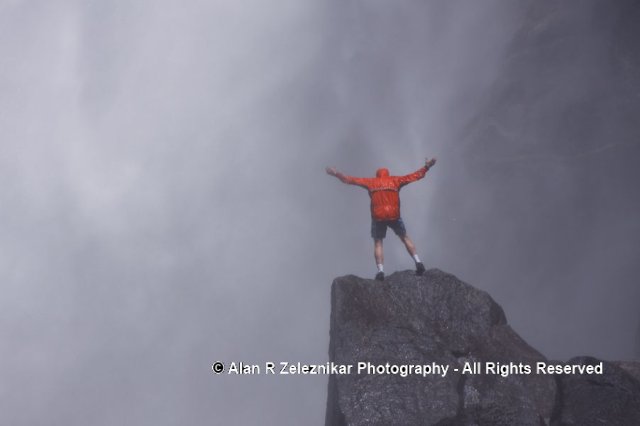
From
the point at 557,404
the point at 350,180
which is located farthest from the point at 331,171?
the point at 557,404

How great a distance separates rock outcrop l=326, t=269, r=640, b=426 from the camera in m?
12.6

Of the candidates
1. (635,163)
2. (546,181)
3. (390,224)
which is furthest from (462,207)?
(390,224)

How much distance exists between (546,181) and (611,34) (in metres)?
34.4

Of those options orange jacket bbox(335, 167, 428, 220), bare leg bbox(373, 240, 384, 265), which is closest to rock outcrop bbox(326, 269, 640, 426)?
bare leg bbox(373, 240, 384, 265)

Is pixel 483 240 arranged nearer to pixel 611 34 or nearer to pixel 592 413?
pixel 611 34

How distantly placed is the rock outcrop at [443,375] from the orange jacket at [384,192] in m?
2.29

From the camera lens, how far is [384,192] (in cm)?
1633

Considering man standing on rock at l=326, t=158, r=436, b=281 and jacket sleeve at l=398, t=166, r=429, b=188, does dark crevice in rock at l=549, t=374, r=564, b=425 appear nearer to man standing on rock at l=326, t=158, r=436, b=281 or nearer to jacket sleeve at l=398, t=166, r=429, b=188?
man standing on rock at l=326, t=158, r=436, b=281

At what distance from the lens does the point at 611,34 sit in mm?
90812

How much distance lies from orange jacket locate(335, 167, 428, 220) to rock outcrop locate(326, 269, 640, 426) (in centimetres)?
229

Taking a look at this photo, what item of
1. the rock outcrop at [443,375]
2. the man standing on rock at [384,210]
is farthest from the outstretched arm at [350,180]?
the rock outcrop at [443,375]

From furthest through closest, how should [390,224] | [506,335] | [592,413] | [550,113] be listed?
[550,113] < [390,224] < [506,335] < [592,413]

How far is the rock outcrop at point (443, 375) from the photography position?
12609 mm

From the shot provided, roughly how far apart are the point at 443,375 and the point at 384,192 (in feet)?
19.2
